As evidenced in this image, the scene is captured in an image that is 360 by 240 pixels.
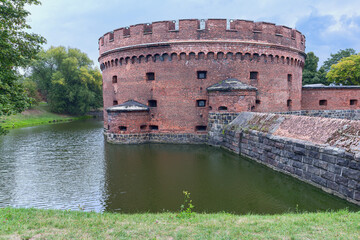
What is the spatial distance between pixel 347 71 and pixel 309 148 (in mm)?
27858

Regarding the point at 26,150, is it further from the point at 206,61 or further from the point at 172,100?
the point at 206,61

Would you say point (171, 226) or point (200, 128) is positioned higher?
point (200, 128)

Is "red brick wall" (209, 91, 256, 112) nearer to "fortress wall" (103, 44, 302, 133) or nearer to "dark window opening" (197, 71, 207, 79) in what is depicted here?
"fortress wall" (103, 44, 302, 133)

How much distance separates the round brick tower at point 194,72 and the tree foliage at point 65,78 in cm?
2168

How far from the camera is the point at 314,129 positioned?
24.9 feet

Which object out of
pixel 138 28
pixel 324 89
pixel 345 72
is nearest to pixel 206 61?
pixel 138 28

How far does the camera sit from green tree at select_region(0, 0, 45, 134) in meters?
6.48

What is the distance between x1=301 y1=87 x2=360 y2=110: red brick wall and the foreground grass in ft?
49.8

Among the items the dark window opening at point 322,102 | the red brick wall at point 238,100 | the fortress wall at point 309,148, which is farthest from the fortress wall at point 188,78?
the dark window opening at point 322,102

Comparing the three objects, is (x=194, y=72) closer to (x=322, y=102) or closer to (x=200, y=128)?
(x=200, y=128)

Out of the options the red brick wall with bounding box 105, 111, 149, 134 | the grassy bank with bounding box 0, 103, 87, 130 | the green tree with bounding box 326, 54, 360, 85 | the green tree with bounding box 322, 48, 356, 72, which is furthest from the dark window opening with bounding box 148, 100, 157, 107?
the green tree with bounding box 322, 48, 356, 72

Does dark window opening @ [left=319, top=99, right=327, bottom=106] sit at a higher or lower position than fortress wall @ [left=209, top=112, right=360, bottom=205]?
higher

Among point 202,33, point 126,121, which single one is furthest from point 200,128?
point 202,33

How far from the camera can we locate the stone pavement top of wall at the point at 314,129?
630 cm
